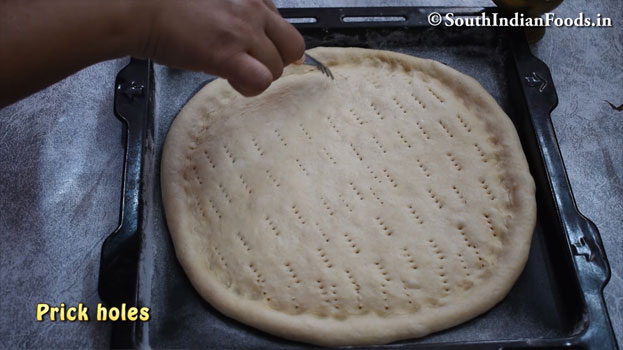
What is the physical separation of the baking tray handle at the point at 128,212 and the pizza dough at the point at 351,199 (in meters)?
0.10

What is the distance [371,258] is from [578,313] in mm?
491

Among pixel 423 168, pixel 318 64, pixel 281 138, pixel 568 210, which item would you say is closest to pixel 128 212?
pixel 281 138

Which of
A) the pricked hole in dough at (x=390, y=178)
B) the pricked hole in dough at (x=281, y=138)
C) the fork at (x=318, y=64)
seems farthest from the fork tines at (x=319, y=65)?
the pricked hole in dough at (x=390, y=178)

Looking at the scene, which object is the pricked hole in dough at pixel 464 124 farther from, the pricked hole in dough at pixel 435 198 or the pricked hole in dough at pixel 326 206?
the pricked hole in dough at pixel 326 206

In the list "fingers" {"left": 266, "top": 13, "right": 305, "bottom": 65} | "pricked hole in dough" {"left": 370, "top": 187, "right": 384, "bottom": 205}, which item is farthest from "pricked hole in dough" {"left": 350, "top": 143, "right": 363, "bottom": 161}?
"fingers" {"left": 266, "top": 13, "right": 305, "bottom": 65}

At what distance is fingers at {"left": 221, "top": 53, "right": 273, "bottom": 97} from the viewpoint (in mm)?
1141

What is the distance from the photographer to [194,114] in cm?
155

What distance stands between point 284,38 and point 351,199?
18.0 inches

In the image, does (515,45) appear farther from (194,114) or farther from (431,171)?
(194,114)

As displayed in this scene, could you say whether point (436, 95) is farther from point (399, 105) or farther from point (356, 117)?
point (356, 117)

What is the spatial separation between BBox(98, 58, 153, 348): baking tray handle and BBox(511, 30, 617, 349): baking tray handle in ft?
3.37

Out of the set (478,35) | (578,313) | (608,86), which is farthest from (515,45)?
(578,313)

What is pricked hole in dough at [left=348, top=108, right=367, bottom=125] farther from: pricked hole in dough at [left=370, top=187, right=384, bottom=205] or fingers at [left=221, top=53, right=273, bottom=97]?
fingers at [left=221, top=53, right=273, bottom=97]

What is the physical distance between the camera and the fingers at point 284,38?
1.20 m
